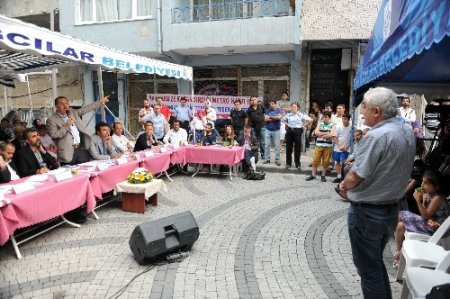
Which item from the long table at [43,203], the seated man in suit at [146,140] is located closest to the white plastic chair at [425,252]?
the long table at [43,203]

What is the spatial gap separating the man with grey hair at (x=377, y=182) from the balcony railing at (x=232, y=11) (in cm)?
1065

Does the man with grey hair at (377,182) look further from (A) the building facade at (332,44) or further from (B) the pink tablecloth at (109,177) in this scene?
(A) the building facade at (332,44)

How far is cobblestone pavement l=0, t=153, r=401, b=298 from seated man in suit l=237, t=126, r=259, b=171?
241 centimetres

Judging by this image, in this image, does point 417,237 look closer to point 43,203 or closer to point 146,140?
point 43,203

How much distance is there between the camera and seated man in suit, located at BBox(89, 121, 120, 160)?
7.24m

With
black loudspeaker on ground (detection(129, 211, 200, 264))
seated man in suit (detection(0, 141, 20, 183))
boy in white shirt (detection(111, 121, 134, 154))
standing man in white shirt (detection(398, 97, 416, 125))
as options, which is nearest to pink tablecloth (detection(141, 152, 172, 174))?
boy in white shirt (detection(111, 121, 134, 154))

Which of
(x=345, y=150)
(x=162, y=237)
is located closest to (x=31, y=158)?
(x=162, y=237)

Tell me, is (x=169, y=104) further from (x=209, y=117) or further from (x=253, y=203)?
(x=253, y=203)

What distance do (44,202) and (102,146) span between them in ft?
8.90

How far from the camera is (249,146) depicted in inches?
373

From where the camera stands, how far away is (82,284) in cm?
388

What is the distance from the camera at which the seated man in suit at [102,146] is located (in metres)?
7.24

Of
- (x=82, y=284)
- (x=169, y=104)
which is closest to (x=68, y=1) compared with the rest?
(x=169, y=104)

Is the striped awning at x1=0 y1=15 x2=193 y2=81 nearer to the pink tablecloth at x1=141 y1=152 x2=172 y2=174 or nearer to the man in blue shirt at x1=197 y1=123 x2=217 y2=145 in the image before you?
the man in blue shirt at x1=197 y1=123 x2=217 y2=145
